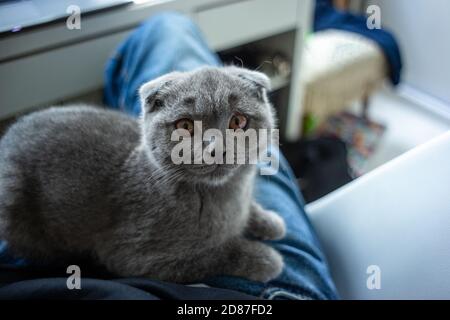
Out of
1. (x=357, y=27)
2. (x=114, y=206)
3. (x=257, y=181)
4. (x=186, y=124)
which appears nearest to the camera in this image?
(x=186, y=124)

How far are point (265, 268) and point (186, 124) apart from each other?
12.8 inches

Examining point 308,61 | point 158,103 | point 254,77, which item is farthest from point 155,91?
point 308,61

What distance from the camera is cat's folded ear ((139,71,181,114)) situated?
2.02 feet

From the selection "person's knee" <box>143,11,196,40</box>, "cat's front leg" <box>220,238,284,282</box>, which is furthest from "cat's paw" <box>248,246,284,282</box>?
"person's knee" <box>143,11,196,40</box>

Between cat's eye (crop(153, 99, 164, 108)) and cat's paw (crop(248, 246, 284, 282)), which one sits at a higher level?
cat's eye (crop(153, 99, 164, 108))

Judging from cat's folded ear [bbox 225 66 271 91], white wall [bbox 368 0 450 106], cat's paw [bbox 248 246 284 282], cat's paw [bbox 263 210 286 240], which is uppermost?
white wall [bbox 368 0 450 106]

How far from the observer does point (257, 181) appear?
0.98m

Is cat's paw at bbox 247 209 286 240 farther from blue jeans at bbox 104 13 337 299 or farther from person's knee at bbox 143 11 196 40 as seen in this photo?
person's knee at bbox 143 11 196 40

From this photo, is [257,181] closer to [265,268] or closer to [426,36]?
[265,268]

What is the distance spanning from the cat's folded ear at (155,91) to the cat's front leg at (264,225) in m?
0.34

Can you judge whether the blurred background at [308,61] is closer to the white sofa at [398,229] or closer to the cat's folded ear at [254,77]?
the white sofa at [398,229]

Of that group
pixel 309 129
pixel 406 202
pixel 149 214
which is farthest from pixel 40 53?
pixel 309 129

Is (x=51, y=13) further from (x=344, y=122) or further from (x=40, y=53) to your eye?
A: (x=344, y=122)

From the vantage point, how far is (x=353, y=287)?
802 millimetres
